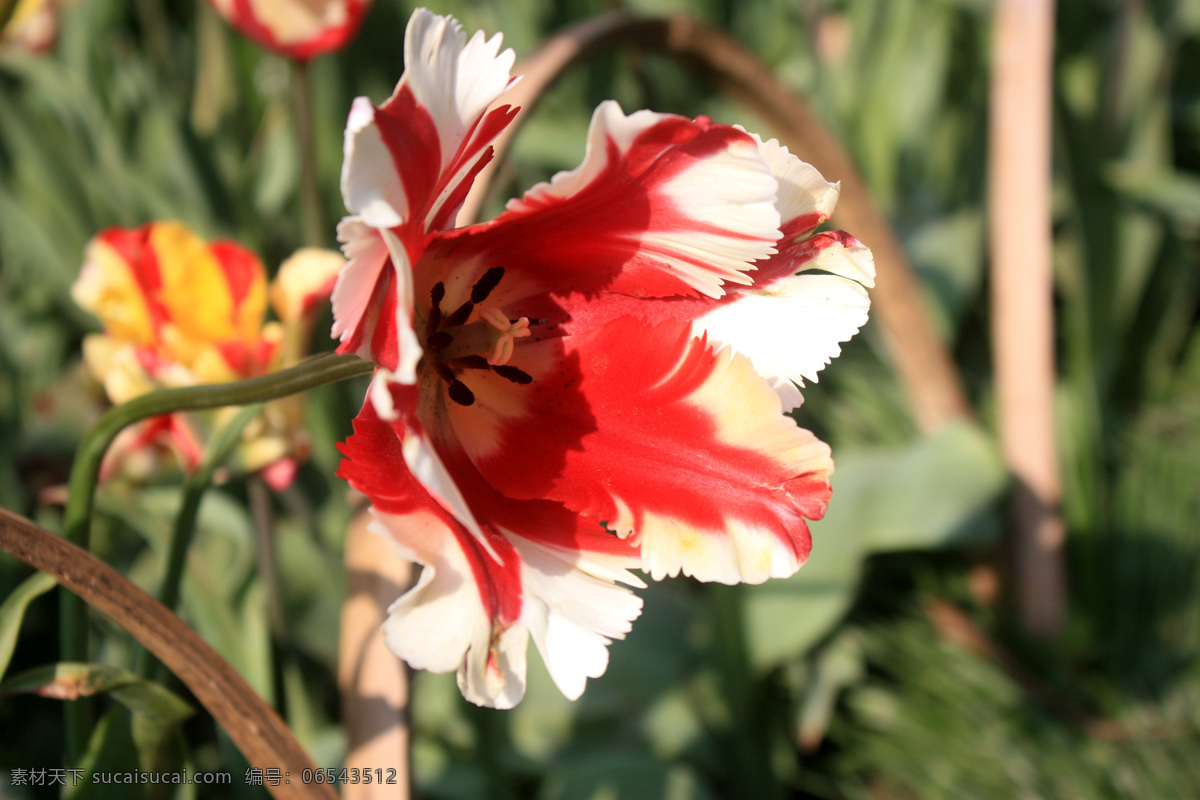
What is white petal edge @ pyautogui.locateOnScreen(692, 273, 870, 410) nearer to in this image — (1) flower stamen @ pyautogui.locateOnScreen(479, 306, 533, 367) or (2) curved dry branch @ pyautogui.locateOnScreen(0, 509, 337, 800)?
(1) flower stamen @ pyautogui.locateOnScreen(479, 306, 533, 367)

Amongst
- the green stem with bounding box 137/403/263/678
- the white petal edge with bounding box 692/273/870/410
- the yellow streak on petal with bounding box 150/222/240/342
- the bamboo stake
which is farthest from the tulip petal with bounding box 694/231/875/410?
the bamboo stake

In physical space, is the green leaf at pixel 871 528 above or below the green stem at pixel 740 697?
above

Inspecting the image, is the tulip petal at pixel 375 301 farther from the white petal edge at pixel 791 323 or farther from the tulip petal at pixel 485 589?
the white petal edge at pixel 791 323

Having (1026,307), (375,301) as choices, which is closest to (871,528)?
(1026,307)

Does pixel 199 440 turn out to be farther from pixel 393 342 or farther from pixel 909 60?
pixel 909 60

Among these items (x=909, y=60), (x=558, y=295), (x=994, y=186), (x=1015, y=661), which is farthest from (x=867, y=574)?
(x=558, y=295)

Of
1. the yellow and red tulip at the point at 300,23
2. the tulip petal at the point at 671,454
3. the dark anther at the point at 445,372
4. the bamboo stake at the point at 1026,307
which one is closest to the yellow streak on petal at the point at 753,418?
the tulip petal at the point at 671,454
